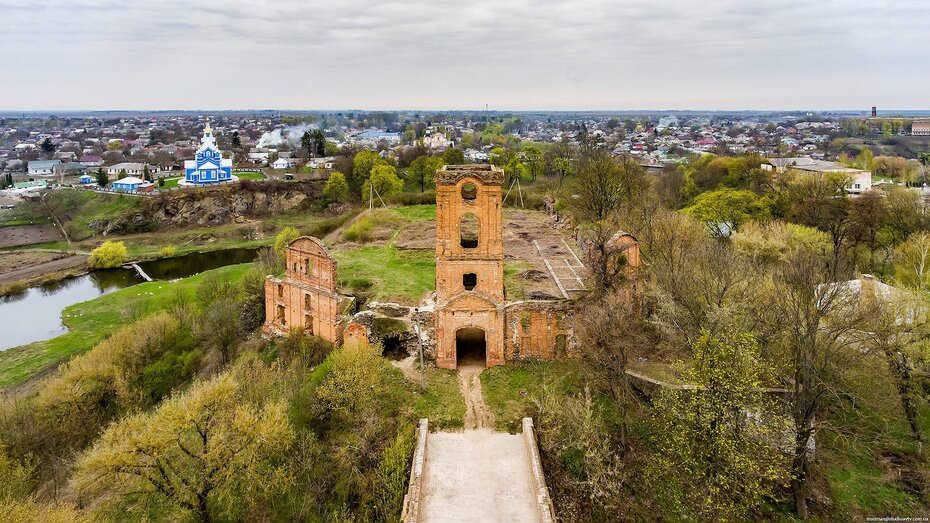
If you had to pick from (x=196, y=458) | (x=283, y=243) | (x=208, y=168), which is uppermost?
(x=208, y=168)

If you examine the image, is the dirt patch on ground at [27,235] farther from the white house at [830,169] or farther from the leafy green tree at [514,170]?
the white house at [830,169]

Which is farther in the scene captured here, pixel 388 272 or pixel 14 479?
pixel 388 272

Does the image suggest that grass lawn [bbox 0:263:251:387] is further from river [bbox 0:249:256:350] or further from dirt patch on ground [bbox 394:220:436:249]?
dirt patch on ground [bbox 394:220:436:249]

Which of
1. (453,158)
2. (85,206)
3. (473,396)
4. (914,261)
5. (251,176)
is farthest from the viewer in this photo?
(251,176)

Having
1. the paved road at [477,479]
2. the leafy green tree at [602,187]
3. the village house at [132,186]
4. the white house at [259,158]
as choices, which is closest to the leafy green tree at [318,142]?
the white house at [259,158]

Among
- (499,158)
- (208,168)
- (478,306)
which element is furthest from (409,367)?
(208,168)

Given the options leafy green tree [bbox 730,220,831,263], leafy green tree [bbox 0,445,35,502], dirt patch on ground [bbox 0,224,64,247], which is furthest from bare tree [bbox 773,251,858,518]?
dirt patch on ground [bbox 0,224,64,247]

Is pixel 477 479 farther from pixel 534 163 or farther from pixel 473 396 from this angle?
pixel 534 163
